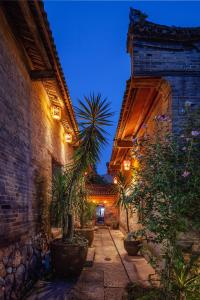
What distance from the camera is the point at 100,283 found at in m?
5.26

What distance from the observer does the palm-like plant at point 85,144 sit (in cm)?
638

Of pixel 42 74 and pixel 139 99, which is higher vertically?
pixel 42 74

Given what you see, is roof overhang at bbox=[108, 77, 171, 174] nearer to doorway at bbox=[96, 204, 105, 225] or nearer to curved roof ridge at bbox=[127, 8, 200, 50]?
curved roof ridge at bbox=[127, 8, 200, 50]

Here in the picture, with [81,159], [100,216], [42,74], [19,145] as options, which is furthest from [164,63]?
[100,216]

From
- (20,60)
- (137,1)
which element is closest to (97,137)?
(20,60)

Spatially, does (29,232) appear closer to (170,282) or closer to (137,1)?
(170,282)

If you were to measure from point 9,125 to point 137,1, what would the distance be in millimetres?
144086

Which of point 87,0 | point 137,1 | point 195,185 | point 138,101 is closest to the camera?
point 195,185

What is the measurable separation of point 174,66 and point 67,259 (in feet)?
14.6

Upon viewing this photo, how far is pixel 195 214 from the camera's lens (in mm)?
3980

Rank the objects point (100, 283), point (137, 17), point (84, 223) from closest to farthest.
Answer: point (100, 283) < point (137, 17) < point (84, 223)

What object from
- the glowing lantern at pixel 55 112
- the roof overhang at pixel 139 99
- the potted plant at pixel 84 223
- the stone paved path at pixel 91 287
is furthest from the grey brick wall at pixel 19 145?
the potted plant at pixel 84 223

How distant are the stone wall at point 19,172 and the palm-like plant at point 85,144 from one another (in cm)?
54

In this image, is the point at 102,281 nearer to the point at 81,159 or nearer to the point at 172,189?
the point at 81,159
